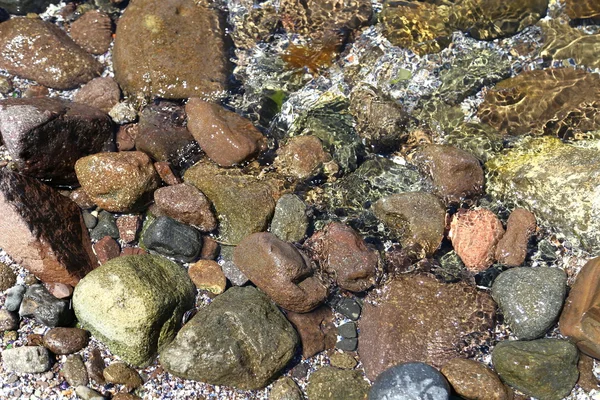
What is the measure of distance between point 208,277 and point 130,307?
741 millimetres

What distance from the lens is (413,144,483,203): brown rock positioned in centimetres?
479

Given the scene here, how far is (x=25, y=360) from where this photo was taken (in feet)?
13.3

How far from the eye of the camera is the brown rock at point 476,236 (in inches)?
178

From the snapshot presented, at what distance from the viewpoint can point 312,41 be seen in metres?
5.83

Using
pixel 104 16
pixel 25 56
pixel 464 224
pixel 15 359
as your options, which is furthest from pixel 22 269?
pixel 464 224

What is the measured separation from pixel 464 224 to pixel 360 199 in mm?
948

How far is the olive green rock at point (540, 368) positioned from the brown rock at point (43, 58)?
480 cm

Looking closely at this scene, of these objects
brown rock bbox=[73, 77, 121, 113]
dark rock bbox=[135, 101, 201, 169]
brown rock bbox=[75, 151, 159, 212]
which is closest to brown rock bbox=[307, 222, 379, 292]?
dark rock bbox=[135, 101, 201, 169]

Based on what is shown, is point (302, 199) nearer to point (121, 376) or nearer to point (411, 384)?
point (411, 384)

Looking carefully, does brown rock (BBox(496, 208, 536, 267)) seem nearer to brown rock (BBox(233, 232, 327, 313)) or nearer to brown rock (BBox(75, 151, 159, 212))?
brown rock (BBox(233, 232, 327, 313))

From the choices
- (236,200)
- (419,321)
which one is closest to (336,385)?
(419,321)

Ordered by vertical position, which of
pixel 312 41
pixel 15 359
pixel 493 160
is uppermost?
pixel 312 41

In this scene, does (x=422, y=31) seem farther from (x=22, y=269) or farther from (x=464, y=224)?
(x=22, y=269)

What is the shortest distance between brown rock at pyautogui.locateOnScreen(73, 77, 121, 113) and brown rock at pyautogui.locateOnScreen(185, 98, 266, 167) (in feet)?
2.90
